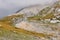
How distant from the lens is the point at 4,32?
77.8 meters

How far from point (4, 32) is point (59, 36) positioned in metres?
15.6

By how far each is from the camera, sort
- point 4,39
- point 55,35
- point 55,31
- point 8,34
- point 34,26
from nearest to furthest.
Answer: point 4,39
point 8,34
point 55,35
point 55,31
point 34,26

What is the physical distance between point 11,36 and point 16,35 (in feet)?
8.72

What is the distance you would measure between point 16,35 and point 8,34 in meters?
2.16

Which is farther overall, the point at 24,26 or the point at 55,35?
the point at 24,26

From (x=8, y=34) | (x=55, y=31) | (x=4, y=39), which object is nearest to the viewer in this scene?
(x=4, y=39)

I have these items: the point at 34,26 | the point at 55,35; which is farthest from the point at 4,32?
the point at 34,26

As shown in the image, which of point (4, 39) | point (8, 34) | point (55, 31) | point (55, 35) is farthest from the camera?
point (55, 31)

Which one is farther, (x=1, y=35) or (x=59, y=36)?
(x=59, y=36)

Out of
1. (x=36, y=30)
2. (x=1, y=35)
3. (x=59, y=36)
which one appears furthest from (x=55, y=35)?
(x=1, y=35)

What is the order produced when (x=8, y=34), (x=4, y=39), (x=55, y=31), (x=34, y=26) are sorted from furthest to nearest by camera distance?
1. (x=34, y=26)
2. (x=55, y=31)
3. (x=8, y=34)
4. (x=4, y=39)

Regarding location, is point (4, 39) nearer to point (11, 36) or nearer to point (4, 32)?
point (11, 36)

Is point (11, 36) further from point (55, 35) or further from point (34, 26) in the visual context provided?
point (34, 26)

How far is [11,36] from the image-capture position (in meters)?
72.4
